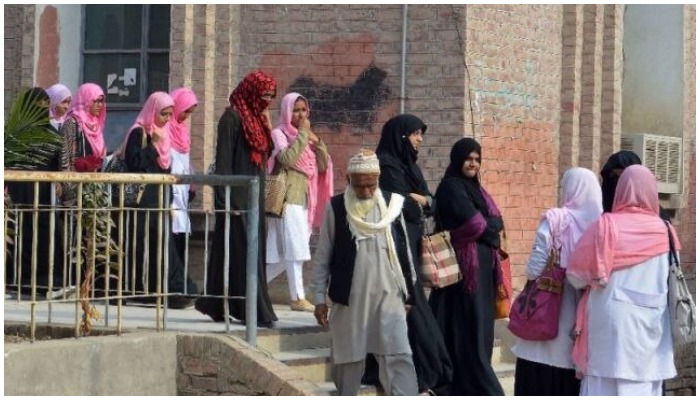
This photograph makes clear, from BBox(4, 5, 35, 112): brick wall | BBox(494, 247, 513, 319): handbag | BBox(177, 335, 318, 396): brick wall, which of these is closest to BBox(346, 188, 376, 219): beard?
BBox(177, 335, 318, 396): brick wall

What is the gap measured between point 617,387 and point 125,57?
216 inches

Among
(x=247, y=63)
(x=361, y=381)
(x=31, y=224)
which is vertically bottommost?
(x=361, y=381)

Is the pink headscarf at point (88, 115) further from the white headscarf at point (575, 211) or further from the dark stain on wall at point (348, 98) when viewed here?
the white headscarf at point (575, 211)

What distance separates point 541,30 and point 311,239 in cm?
241

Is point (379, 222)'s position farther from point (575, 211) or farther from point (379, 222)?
point (575, 211)

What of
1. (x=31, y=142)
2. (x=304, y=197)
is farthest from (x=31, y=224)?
(x=304, y=197)

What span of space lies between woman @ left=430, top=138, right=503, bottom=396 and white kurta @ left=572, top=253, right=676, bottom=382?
3.79ft

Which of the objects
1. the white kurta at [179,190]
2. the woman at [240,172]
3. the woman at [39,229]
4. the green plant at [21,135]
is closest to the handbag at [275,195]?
the woman at [240,172]

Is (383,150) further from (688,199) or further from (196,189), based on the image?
(688,199)

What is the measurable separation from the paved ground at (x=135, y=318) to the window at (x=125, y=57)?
9.02ft

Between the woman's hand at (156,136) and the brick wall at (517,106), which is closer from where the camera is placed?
the woman's hand at (156,136)

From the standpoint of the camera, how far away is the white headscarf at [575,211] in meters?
9.37

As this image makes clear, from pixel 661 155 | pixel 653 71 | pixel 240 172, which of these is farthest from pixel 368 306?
pixel 653 71

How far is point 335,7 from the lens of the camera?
1220 centimetres
